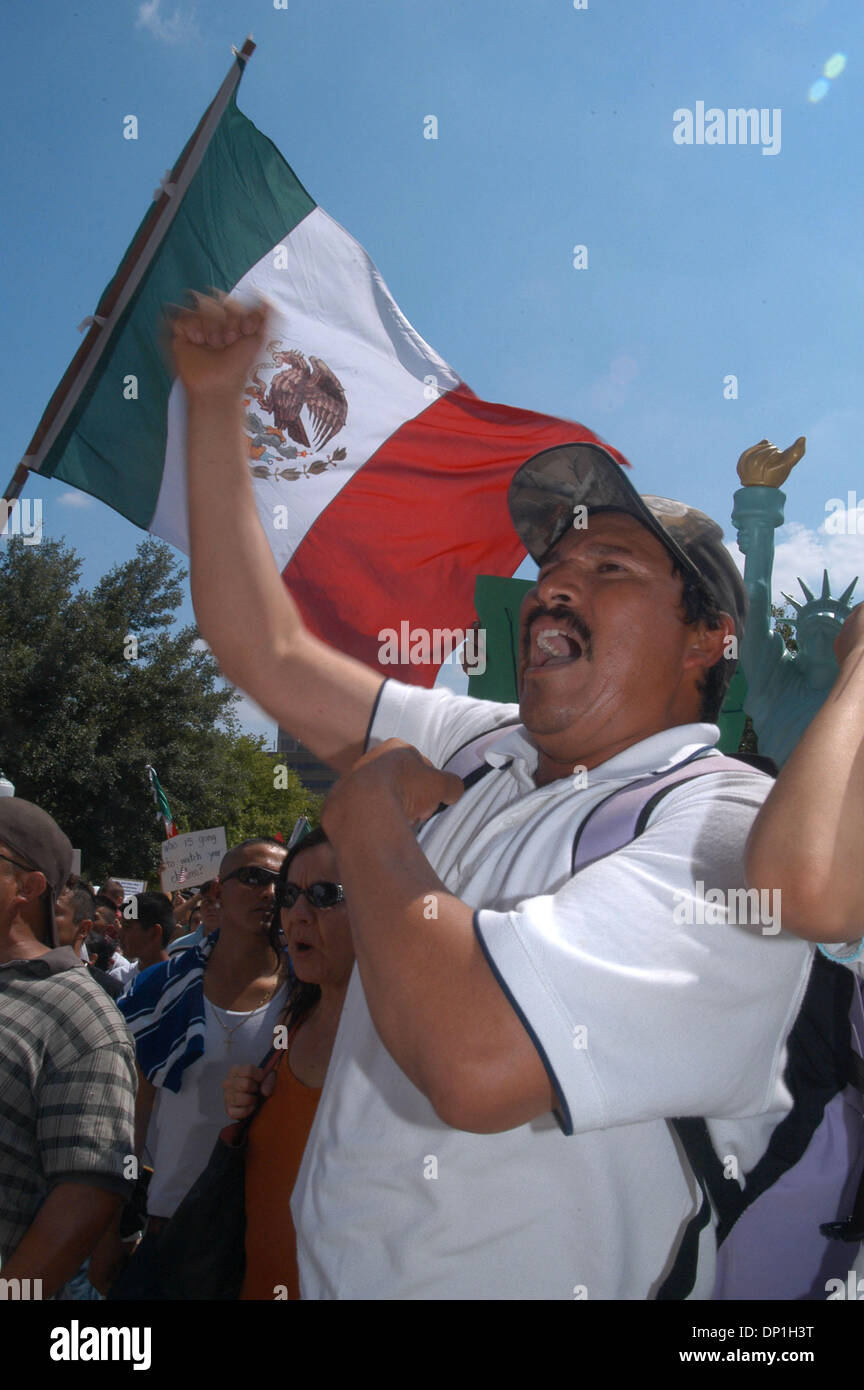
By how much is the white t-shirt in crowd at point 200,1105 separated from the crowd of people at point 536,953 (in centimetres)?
96

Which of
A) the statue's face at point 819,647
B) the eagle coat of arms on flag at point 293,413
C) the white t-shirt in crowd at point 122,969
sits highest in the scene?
the eagle coat of arms on flag at point 293,413

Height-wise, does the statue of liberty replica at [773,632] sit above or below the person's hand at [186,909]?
above

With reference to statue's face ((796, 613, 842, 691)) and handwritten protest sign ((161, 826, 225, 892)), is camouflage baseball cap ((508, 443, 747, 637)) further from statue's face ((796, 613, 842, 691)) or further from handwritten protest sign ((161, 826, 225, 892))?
handwritten protest sign ((161, 826, 225, 892))

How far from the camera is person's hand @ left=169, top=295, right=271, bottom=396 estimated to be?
166 centimetres

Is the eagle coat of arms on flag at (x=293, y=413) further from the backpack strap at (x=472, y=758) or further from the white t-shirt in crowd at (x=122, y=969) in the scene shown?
the white t-shirt in crowd at (x=122, y=969)

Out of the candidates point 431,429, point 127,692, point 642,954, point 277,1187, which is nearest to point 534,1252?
point 642,954

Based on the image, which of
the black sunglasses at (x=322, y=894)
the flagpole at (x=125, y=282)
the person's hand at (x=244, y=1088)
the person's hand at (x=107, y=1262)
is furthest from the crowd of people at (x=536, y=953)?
the flagpole at (x=125, y=282)

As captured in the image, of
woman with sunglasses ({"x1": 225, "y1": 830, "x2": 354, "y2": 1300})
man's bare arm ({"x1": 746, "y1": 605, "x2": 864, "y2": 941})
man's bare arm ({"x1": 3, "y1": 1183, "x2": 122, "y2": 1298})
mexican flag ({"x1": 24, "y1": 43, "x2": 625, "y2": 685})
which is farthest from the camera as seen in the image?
mexican flag ({"x1": 24, "y1": 43, "x2": 625, "y2": 685})

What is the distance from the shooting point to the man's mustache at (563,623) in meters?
1.64

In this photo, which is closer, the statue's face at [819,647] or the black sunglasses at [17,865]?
the black sunglasses at [17,865]

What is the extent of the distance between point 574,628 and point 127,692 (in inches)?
1045

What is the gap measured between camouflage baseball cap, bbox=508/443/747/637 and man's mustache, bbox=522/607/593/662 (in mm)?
201

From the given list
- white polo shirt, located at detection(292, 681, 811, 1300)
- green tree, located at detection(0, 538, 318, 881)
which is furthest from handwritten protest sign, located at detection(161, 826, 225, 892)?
green tree, located at detection(0, 538, 318, 881)
